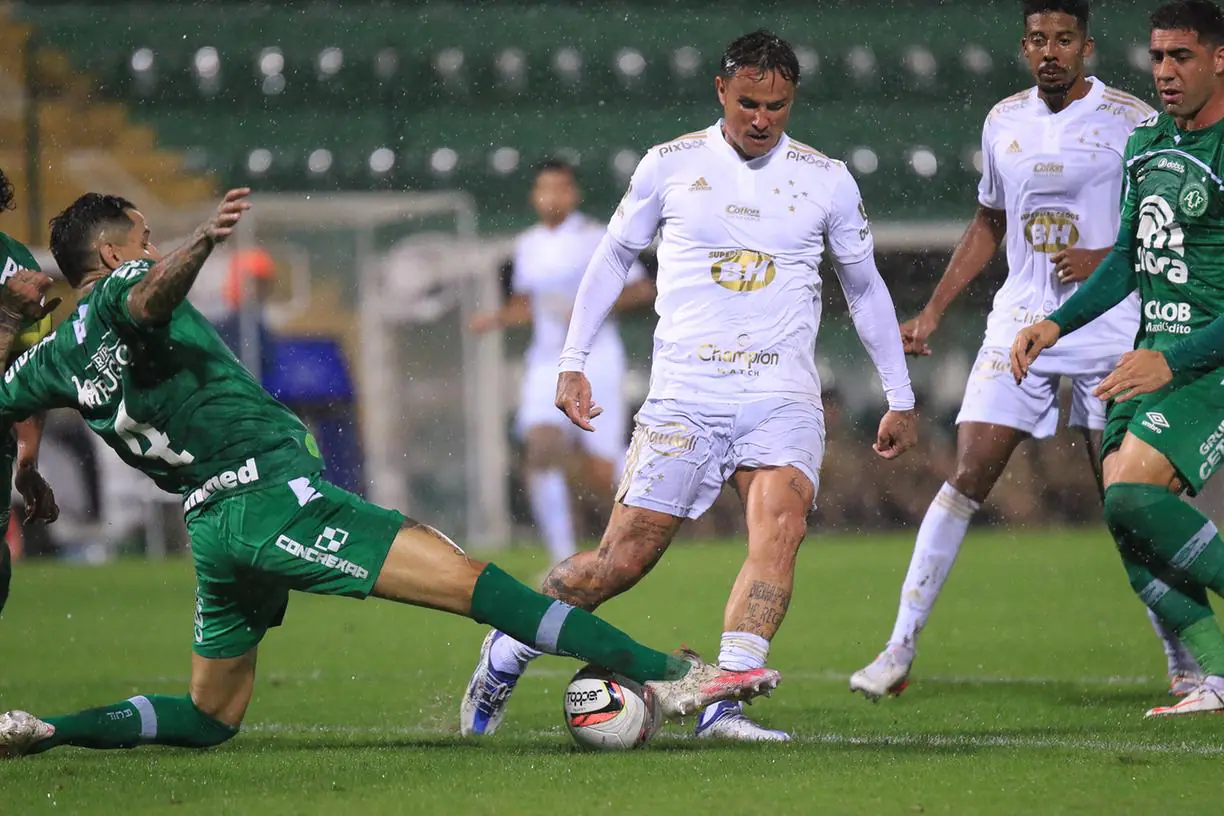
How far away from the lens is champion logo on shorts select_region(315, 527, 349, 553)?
4832mm

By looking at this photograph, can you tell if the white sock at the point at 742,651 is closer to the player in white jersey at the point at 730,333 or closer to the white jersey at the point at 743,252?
the player in white jersey at the point at 730,333

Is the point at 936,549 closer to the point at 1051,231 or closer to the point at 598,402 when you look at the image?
the point at 1051,231

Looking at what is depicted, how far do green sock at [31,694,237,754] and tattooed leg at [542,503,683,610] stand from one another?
3.68 feet

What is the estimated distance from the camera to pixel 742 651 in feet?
17.1

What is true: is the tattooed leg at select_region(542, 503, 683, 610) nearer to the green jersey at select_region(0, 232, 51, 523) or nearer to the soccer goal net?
the green jersey at select_region(0, 232, 51, 523)

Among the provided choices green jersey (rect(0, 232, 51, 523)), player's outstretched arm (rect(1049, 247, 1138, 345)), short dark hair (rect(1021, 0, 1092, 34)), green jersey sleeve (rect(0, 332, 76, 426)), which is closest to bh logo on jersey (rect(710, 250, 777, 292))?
player's outstretched arm (rect(1049, 247, 1138, 345))

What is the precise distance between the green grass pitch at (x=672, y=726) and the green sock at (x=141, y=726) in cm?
6

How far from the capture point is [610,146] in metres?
18.5

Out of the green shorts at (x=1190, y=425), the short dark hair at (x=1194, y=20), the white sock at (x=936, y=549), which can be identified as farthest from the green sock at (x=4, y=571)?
the short dark hair at (x=1194, y=20)

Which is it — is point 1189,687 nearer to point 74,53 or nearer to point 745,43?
point 745,43

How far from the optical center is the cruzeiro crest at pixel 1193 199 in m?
5.57

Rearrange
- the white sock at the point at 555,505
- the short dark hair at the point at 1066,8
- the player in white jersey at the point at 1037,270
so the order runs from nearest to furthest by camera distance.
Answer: the short dark hair at the point at 1066,8 < the player in white jersey at the point at 1037,270 < the white sock at the point at 555,505

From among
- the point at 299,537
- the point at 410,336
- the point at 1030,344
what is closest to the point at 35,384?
the point at 299,537

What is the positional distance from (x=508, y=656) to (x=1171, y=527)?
2120 mm
